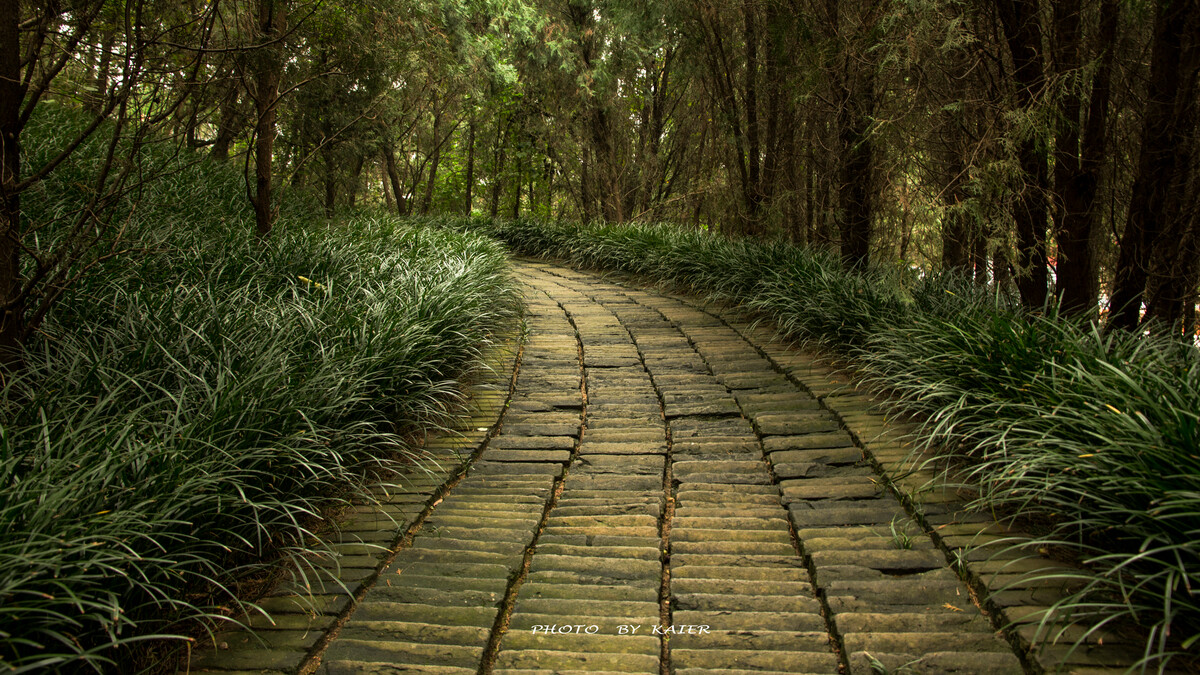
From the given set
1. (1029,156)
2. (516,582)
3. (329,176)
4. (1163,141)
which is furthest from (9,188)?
(329,176)

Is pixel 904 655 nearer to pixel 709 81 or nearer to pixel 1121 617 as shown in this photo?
pixel 1121 617

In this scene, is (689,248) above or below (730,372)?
above

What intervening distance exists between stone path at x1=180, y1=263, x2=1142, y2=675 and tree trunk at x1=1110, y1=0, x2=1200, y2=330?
162 cm

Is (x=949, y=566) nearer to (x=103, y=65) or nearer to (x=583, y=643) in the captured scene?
(x=583, y=643)

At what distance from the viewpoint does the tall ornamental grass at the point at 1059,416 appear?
5.98 ft

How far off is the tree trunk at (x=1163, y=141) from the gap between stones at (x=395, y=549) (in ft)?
10.7

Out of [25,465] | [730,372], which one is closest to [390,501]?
[25,465]

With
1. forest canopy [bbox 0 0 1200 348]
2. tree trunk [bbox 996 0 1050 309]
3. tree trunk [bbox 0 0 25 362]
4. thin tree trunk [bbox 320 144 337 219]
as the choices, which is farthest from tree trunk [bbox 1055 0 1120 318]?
thin tree trunk [bbox 320 144 337 219]

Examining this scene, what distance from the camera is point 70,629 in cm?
160

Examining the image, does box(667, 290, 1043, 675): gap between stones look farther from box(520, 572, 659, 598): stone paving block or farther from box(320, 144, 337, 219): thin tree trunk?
box(320, 144, 337, 219): thin tree trunk

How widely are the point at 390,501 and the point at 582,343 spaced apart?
2675 millimetres

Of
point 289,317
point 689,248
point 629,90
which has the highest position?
point 629,90

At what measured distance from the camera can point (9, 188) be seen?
8.63 ft

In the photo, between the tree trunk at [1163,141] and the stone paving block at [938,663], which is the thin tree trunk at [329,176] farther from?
the stone paving block at [938,663]
